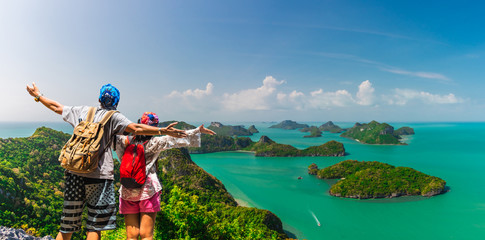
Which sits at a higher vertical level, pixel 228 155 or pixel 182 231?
pixel 182 231

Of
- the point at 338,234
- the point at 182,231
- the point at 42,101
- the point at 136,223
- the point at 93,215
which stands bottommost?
the point at 338,234

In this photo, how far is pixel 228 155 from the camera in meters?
104

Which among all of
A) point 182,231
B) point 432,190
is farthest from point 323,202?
point 182,231

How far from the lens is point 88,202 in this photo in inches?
76.2

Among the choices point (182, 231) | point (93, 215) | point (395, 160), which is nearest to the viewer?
point (93, 215)

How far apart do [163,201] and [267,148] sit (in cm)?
Answer: 9743

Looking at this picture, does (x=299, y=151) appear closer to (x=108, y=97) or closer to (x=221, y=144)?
(x=221, y=144)

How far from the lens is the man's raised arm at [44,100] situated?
2113mm

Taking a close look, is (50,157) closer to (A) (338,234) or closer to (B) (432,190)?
(A) (338,234)

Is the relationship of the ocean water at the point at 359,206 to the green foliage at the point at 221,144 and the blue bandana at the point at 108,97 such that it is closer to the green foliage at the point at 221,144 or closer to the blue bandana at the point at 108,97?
the green foliage at the point at 221,144

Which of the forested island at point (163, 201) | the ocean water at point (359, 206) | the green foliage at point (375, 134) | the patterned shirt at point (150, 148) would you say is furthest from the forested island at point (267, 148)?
the patterned shirt at point (150, 148)

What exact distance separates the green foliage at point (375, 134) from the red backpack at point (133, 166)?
15816cm

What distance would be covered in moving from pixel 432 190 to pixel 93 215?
65494 mm

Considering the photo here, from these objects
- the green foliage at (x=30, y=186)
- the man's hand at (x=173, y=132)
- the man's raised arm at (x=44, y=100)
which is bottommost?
the green foliage at (x=30, y=186)
